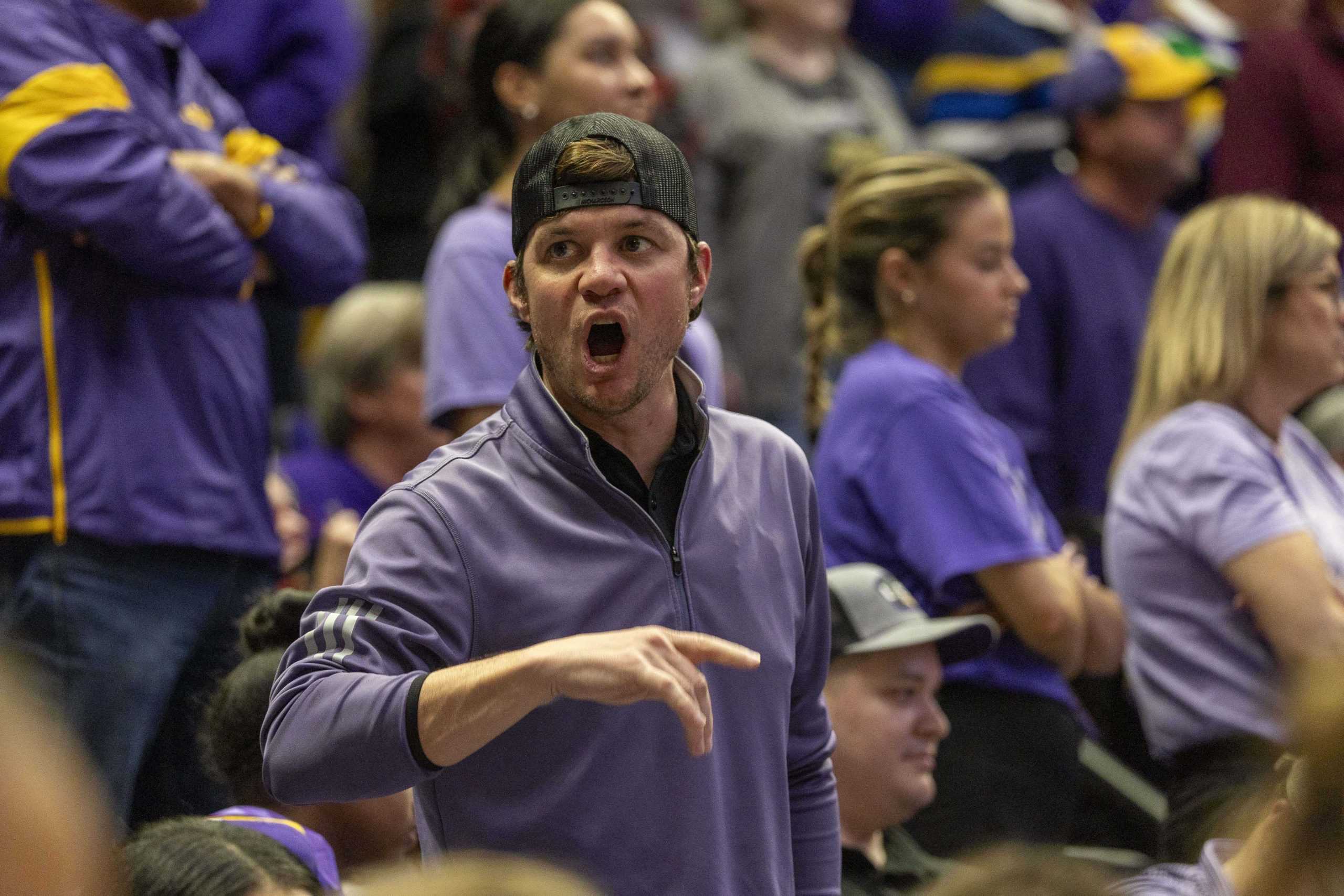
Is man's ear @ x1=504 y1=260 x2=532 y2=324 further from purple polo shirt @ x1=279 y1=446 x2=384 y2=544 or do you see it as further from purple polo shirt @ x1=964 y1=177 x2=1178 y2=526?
purple polo shirt @ x1=964 y1=177 x2=1178 y2=526

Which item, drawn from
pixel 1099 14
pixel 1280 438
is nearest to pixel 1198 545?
pixel 1280 438

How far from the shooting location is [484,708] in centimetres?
213

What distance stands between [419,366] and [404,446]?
24 cm

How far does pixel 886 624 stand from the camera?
11.9ft

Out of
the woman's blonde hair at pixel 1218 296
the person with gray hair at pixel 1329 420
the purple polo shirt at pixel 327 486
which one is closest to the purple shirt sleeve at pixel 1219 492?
the woman's blonde hair at pixel 1218 296

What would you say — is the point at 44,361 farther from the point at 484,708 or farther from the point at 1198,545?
the point at 1198,545

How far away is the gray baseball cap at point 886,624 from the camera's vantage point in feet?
11.8

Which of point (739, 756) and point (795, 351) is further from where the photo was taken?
point (795, 351)

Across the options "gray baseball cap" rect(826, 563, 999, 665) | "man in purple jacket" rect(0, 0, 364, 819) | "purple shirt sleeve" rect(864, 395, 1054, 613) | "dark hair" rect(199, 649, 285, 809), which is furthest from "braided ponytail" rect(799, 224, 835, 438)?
"dark hair" rect(199, 649, 285, 809)

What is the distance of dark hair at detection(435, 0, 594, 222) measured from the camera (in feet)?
12.9

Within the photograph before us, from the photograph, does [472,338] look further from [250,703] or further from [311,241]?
[250,703]

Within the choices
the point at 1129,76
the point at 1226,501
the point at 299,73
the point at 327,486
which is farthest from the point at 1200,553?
the point at 299,73

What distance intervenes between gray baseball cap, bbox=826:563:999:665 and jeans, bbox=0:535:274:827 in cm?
116

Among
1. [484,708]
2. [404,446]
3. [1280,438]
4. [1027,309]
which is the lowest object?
[404,446]
